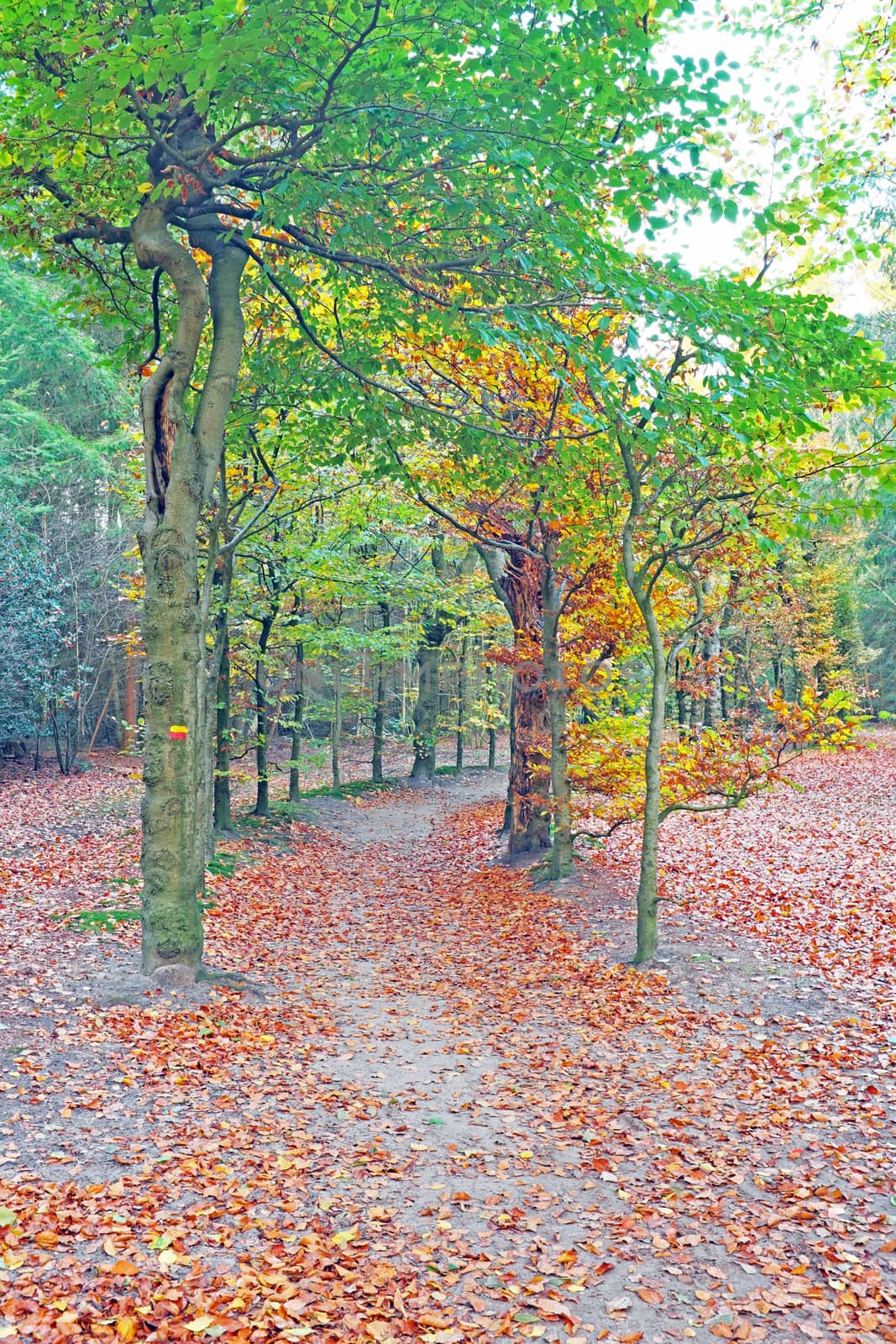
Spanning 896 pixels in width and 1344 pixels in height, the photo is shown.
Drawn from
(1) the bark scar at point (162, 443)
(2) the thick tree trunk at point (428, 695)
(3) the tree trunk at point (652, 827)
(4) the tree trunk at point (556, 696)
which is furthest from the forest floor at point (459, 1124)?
(2) the thick tree trunk at point (428, 695)

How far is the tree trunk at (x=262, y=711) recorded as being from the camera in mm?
15742

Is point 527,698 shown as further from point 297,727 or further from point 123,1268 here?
point 123,1268

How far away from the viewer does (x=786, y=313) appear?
22.5 feet

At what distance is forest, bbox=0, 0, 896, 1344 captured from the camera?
13.4 ft

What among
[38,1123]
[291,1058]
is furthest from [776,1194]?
[38,1123]

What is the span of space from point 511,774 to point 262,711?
190 inches

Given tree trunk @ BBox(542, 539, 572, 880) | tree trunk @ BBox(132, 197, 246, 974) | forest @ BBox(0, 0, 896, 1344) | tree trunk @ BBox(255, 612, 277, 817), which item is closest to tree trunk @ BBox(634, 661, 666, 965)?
forest @ BBox(0, 0, 896, 1344)

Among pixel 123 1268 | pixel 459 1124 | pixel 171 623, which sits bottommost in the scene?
pixel 459 1124

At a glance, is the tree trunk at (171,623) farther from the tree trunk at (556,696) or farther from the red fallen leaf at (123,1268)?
the tree trunk at (556,696)

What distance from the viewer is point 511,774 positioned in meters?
13.9

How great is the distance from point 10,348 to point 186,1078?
859 inches

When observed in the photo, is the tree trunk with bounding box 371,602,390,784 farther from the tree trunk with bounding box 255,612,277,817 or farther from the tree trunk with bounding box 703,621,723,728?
the tree trunk with bounding box 703,621,723,728

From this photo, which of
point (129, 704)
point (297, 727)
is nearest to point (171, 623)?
point (297, 727)

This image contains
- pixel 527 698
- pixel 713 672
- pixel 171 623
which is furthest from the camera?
pixel 527 698
